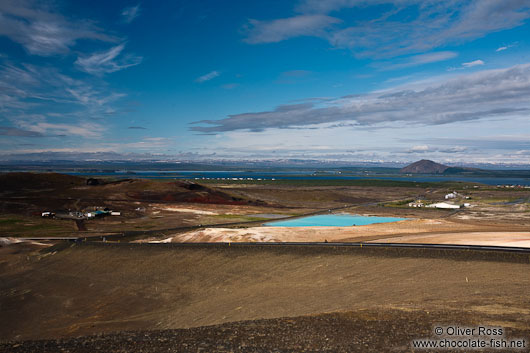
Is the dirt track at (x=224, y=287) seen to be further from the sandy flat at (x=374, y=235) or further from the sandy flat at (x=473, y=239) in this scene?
the sandy flat at (x=374, y=235)

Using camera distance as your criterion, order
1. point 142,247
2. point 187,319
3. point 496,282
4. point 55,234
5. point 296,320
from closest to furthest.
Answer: point 296,320
point 187,319
point 496,282
point 142,247
point 55,234

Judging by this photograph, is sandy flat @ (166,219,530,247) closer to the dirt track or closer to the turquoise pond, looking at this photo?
the turquoise pond

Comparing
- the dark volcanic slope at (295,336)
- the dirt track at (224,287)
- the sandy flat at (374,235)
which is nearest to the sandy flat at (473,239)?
the sandy flat at (374,235)

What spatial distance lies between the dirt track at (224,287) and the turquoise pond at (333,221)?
131 ft

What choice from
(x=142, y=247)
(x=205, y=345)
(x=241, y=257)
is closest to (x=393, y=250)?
(x=241, y=257)

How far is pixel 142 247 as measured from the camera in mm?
48781

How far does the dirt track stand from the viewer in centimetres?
2516

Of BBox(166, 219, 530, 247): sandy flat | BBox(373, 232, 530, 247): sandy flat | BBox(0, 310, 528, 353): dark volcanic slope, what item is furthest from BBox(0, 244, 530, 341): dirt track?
BBox(166, 219, 530, 247): sandy flat

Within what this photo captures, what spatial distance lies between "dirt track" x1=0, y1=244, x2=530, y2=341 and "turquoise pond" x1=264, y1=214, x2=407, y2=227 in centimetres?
4005

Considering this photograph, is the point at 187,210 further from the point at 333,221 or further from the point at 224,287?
the point at 224,287

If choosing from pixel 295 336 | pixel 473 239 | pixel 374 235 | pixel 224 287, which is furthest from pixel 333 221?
pixel 295 336

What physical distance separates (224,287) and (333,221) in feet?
194

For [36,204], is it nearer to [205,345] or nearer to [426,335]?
[205,345]

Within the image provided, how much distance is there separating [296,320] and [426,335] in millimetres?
7708
